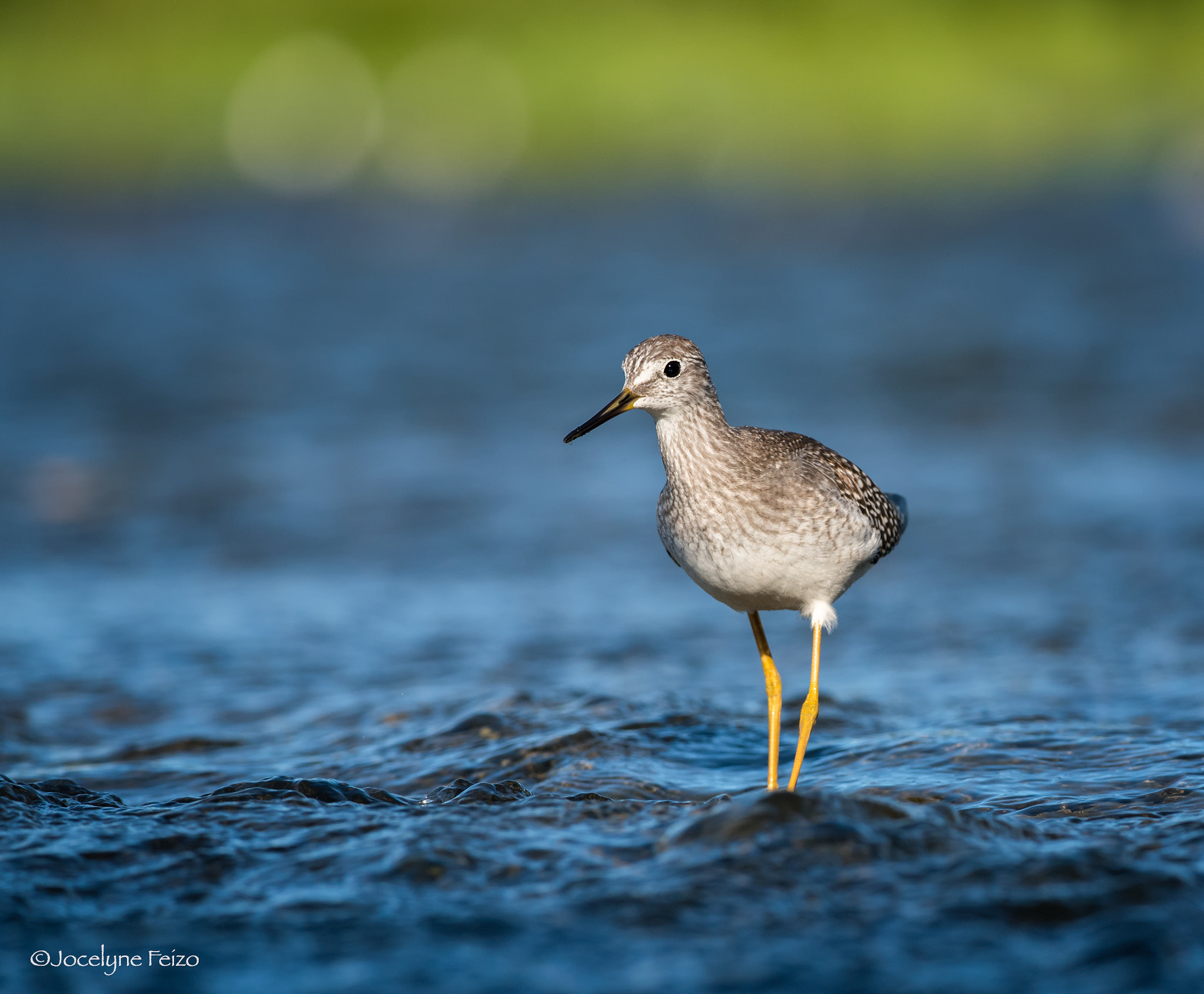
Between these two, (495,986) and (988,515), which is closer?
(495,986)

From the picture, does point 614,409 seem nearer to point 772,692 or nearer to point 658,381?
point 658,381

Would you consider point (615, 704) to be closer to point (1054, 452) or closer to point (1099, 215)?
point (1054, 452)

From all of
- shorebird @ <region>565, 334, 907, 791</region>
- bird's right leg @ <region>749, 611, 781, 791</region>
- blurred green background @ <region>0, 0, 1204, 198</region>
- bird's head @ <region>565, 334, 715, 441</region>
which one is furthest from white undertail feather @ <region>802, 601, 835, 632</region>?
blurred green background @ <region>0, 0, 1204, 198</region>

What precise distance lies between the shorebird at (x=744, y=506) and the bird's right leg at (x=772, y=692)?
0.01 m

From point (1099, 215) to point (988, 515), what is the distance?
11007 mm

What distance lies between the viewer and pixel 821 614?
5.82 metres

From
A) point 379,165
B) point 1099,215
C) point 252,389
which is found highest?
point 379,165

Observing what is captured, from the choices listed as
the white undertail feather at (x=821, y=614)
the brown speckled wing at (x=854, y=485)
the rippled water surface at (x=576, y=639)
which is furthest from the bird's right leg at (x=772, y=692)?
the brown speckled wing at (x=854, y=485)

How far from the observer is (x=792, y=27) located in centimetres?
2784

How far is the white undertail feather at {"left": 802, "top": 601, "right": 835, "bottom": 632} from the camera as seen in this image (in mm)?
5812

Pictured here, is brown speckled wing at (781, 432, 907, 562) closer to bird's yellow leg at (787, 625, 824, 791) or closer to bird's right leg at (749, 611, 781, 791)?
bird's yellow leg at (787, 625, 824, 791)

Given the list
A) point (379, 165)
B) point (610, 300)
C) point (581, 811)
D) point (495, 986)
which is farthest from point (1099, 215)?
point (495, 986)

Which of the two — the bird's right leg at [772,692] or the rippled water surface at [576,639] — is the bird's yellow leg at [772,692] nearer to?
the bird's right leg at [772,692]

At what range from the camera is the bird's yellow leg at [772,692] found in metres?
5.96
